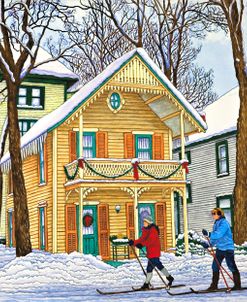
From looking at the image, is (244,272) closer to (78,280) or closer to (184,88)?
(78,280)

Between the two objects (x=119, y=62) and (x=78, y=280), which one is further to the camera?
(x=119, y=62)

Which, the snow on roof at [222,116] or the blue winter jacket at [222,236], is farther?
the snow on roof at [222,116]

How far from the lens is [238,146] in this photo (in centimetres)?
2575

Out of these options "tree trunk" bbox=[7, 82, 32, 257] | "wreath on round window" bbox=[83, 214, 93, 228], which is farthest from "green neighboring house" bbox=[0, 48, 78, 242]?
"tree trunk" bbox=[7, 82, 32, 257]

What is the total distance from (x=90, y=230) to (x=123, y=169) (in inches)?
130

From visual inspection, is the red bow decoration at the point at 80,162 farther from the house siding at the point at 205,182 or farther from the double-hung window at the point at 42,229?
the house siding at the point at 205,182

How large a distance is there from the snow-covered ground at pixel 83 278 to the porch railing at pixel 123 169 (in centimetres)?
341

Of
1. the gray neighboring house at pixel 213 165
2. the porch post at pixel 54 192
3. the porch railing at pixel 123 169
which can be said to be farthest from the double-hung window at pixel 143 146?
the gray neighboring house at pixel 213 165

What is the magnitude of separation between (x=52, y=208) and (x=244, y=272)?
32.3 ft

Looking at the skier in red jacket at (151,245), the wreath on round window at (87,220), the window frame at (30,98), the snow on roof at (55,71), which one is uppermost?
the snow on roof at (55,71)

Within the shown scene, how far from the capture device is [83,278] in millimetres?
18203

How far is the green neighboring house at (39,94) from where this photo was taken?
37.7 m

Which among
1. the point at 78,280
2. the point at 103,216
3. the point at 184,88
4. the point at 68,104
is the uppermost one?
the point at 184,88

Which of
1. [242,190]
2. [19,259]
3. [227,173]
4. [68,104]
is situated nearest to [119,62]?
[68,104]
